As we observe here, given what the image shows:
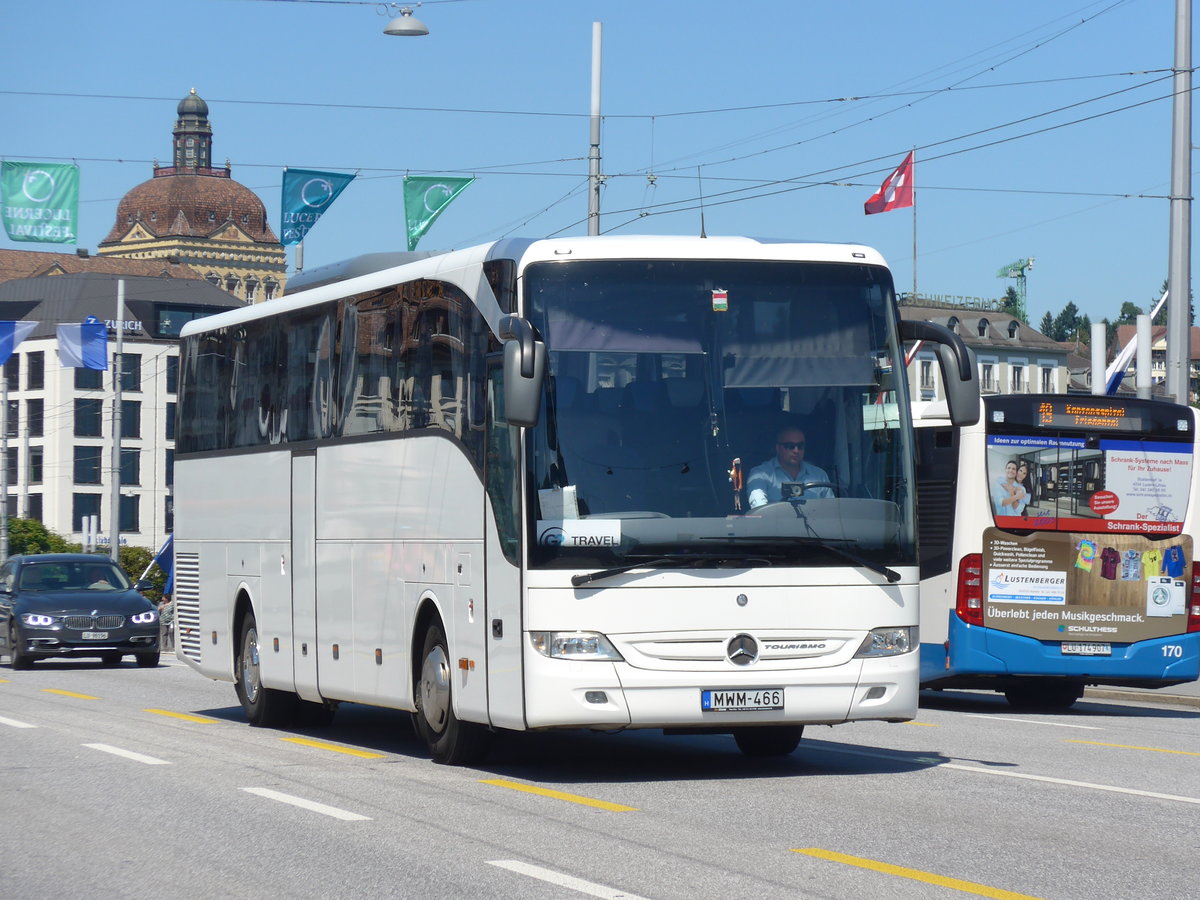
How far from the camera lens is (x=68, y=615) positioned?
28.5 metres

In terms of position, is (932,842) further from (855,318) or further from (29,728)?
(29,728)

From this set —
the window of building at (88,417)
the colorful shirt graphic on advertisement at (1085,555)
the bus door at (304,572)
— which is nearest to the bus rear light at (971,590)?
the colorful shirt graphic on advertisement at (1085,555)

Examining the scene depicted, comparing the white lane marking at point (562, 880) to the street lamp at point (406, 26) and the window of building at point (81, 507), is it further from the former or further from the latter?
the window of building at point (81, 507)

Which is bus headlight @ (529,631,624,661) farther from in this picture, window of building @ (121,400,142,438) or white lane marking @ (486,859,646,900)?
window of building @ (121,400,142,438)

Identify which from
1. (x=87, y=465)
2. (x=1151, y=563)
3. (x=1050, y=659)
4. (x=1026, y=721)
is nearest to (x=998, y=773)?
(x=1026, y=721)

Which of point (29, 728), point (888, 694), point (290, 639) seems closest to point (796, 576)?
point (888, 694)

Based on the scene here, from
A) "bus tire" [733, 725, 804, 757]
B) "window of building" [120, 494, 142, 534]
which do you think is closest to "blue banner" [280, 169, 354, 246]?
"bus tire" [733, 725, 804, 757]

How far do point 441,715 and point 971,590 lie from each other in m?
7.97

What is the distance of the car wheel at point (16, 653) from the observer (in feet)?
92.0

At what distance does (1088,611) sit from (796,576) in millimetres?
8923

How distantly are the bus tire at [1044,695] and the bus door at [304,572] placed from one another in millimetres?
8508

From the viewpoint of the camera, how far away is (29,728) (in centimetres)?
1692

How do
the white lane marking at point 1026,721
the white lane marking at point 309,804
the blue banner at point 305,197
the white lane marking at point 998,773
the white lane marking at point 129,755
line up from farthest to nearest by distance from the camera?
the blue banner at point 305,197 < the white lane marking at point 1026,721 < the white lane marking at point 129,755 < the white lane marking at point 998,773 < the white lane marking at point 309,804

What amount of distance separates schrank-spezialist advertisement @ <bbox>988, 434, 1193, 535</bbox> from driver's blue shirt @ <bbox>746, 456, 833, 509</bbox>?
8.23 metres
